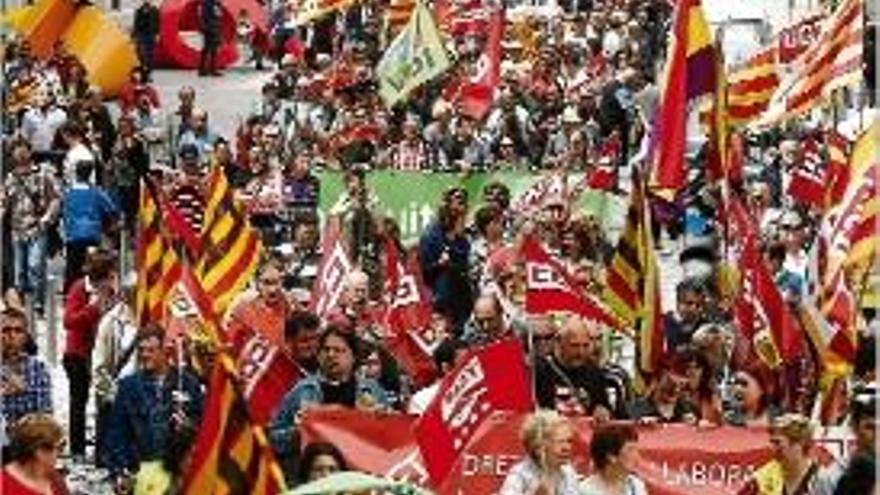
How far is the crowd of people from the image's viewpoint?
16.6 meters

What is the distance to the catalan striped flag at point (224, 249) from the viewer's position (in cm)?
2073

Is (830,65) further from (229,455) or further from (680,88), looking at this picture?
(229,455)

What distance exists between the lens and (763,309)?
61.6 feet

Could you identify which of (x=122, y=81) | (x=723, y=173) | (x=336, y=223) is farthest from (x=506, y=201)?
(x=122, y=81)

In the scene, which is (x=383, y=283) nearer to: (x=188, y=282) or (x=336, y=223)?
(x=336, y=223)

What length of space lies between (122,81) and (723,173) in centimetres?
938

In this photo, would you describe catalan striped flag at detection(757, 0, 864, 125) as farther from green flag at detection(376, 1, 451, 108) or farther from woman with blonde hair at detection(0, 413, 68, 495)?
woman with blonde hair at detection(0, 413, 68, 495)

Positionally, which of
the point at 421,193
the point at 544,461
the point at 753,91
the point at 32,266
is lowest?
the point at 32,266

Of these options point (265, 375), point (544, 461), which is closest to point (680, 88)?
point (265, 375)

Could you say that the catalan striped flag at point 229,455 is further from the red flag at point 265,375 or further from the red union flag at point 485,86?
the red union flag at point 485,86

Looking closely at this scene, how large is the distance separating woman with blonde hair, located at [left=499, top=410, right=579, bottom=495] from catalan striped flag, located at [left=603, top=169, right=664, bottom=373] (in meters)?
4.36

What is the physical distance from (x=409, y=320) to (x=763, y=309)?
89.8 inches

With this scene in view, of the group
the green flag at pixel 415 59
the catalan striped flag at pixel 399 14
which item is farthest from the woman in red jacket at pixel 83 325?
the catalan striped flag at pixel 399 14

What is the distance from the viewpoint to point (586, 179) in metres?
28.7
